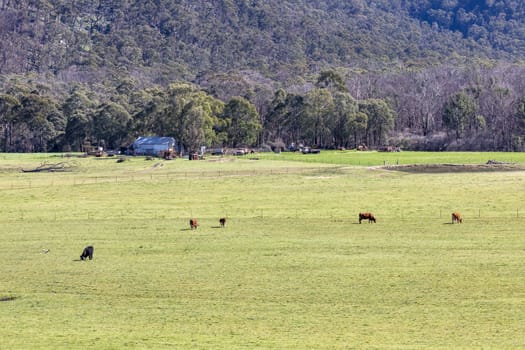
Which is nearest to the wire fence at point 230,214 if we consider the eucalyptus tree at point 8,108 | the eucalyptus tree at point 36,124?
the eucalyptus tree at point 36,124

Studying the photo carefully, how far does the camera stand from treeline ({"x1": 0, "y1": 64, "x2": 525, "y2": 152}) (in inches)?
5522

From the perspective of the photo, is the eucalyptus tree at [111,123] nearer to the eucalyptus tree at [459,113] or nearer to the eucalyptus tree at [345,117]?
the eucalyptus tree at [345,117]

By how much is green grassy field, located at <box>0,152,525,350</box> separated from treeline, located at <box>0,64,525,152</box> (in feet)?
260

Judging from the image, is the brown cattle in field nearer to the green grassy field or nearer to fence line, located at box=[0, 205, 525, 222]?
the green grassy field

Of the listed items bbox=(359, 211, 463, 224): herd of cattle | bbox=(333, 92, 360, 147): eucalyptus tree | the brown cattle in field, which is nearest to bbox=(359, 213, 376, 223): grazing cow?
bbox=(359, 211, 463, 224): herd of cattle

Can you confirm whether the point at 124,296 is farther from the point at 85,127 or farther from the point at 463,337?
the point at 85,127

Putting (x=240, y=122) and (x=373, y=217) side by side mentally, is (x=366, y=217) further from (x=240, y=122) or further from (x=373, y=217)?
(x=240, y=122)

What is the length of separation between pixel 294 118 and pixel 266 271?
120 m

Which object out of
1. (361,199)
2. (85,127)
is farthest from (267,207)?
(85,127)

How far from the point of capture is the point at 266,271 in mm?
30984

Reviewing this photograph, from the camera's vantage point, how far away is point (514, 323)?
22844mm

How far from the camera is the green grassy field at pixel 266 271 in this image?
73.5ft

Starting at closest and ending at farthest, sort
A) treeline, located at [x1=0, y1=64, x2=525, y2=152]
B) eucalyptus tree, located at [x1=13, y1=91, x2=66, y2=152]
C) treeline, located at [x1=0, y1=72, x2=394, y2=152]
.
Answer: treeline, located at [x1=0, y1=72, x2=394, y2=152], treeline, located at [x1=0, y1=64, x2=525, y2=152], eucalyptus tree, located at [x1=13, y1=91, x2=66, y2=152]

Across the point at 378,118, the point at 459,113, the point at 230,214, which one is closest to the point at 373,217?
the point at 230,214
